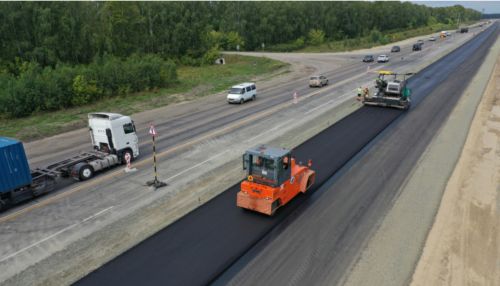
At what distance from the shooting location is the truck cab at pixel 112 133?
1984cm

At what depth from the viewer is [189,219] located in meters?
13.8

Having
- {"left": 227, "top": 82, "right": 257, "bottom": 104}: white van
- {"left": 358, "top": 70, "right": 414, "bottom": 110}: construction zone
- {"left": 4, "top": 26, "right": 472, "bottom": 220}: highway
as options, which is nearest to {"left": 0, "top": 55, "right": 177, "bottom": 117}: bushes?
{"left": 4, "top": 26, "right": 472, "bottom": 220}: highway

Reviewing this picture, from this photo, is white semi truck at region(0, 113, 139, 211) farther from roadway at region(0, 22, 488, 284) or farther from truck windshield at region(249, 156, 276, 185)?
truck windshield at region(249, 156, 276, 185)

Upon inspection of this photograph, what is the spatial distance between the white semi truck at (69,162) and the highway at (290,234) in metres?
7.44

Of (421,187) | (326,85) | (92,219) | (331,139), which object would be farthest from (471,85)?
(92,219)

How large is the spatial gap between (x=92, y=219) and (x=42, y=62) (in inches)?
1649

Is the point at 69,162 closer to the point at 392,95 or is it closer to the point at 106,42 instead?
the point at 392,95

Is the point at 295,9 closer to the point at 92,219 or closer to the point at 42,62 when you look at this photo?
the point at 42,62

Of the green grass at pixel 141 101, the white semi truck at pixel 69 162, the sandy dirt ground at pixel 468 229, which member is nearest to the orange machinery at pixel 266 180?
the sandy dirt ground at pixel 468 229

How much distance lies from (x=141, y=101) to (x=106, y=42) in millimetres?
22964

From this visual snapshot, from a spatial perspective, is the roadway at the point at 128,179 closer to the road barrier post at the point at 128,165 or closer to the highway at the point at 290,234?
the road barrier post at the point at 128,165

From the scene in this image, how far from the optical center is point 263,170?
13.7 meters

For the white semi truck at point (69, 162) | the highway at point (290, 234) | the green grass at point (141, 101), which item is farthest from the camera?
the green grass at point (141, 101)

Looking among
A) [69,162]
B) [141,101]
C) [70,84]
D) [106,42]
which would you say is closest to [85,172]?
[69,162]
